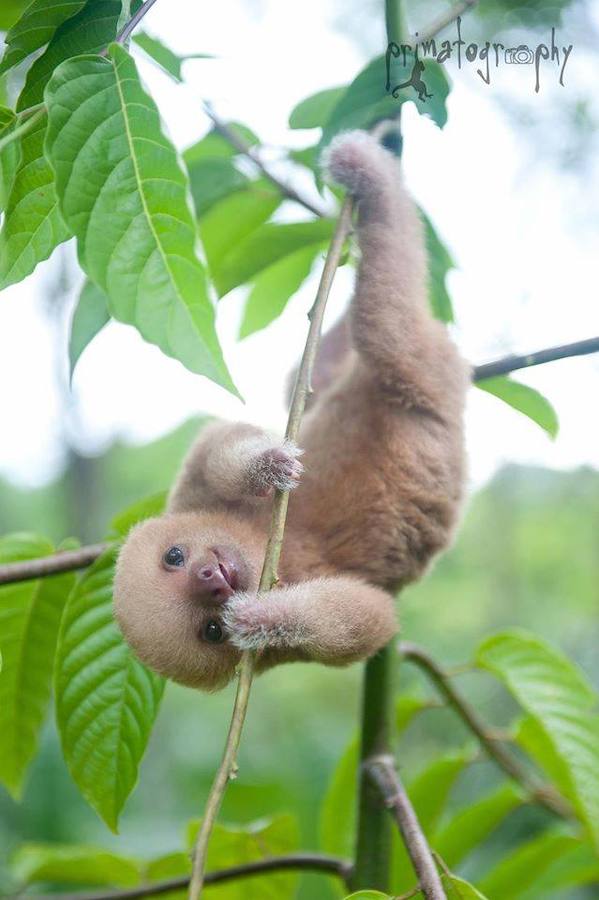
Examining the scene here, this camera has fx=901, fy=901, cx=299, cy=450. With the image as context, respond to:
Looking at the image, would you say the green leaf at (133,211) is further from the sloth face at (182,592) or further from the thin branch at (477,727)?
the thin branch at (477,727)

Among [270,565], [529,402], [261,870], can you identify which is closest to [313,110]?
[529,402]

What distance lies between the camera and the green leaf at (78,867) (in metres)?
2.03

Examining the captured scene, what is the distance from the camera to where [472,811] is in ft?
6.72

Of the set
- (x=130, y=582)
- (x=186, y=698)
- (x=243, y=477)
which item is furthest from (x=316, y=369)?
(x=186, y=698)

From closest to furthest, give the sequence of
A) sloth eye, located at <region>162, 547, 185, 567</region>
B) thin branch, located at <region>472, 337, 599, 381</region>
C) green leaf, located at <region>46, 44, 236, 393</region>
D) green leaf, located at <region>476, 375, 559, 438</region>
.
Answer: green leaf, located at <region>46, 44, 236, 393</region> → thin branch, located at <region>472, 337, 599, 381</region> → green leaf, located at <region>476, 375, 559, 438</region> → sloth eye, located at <region>162, 547, 185, 567</region>

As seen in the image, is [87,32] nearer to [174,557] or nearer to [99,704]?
[174,557]

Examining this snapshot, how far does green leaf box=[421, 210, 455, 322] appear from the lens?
2074 millimetres

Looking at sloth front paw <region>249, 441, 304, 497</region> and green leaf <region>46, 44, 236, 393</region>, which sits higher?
green leaf <region>46, 44, 236, 393</region>

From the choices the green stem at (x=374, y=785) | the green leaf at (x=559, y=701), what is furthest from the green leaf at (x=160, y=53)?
the green leaf at (x=559, y=701)

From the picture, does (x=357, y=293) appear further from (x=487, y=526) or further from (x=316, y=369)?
(x=487, y=526)

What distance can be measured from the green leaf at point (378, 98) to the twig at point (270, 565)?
0.94 feet

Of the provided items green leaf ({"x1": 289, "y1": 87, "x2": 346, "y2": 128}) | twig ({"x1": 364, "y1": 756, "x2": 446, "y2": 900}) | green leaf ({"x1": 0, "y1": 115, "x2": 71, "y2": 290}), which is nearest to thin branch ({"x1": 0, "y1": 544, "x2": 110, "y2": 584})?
green leaf ({"x1": 0, "y1": 115, "x2": 71, "y2": 290})

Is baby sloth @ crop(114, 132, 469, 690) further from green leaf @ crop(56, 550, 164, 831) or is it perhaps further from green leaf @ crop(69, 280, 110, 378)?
green leaf @ crop(69, 280, 110, 378)

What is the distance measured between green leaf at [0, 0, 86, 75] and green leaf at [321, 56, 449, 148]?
631 mm
